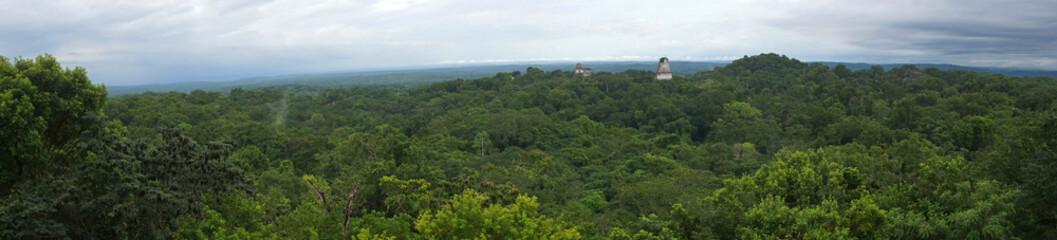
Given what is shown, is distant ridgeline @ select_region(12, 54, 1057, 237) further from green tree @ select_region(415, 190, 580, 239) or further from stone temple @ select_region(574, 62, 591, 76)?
stone temple @ select_region(574, 62, 591, 76)

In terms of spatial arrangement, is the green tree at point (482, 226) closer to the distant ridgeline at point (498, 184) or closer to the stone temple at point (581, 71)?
the distant ridgeline at point (498, 184)

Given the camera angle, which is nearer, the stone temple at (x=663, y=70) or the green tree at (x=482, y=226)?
the green tree at (x=482, y=226)

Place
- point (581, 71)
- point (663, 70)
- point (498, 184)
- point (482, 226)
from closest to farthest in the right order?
point (482, 226), point (498, 184), point (663, 70), point (581, 71)

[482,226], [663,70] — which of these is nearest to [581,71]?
[663,70]

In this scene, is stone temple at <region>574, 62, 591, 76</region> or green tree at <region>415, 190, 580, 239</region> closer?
green tree at <region>415, 190, 580, 239</region>

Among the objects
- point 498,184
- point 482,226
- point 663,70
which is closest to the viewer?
point 482,226

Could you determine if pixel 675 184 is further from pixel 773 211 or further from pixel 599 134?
pixel 599 134

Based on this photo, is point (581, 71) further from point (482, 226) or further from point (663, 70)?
point (482, 226)

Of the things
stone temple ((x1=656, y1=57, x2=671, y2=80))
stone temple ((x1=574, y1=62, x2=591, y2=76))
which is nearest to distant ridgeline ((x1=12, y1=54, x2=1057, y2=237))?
stone temple ((x1=656, y1=57, x2=671, y2=80))

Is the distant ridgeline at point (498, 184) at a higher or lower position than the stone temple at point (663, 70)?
lower

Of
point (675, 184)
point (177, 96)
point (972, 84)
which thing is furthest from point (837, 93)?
point (177, 96)

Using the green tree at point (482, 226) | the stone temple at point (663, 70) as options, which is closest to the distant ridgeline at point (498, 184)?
the green tree at point (482, 226)

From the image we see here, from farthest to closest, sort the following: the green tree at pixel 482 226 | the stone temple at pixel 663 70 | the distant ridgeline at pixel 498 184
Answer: the stone temple at pixel 663 70 → the green tree at pixel 482 226 → the distant ridgeline at pixel 498 184
